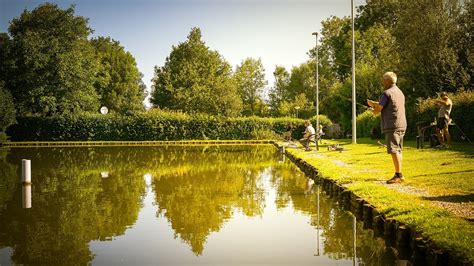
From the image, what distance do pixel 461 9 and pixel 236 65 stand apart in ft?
144

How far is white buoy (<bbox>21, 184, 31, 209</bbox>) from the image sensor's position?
9836mm

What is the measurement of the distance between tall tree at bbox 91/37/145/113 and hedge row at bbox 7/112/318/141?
22395 millimetres

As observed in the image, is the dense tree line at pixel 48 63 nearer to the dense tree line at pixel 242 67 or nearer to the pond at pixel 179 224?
the dense tree line at pixel 242 67

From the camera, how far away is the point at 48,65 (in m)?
41.1

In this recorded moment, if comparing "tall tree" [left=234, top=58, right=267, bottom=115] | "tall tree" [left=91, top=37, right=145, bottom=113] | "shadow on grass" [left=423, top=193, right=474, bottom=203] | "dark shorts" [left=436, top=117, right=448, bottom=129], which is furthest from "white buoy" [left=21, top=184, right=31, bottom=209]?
"tall tree" [left=234, top=58, right=267, bottom=115]

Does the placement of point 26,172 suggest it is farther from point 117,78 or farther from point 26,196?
point 117,78

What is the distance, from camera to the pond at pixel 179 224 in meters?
6.18

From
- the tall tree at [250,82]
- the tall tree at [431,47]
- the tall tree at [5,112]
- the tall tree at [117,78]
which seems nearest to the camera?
the tall tree at [431,47]

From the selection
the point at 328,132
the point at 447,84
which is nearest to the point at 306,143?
the point at 447,84

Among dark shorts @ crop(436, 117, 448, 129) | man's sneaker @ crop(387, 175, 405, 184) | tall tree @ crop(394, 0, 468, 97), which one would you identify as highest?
tall tree @ crop(394, 0, 468, 97)

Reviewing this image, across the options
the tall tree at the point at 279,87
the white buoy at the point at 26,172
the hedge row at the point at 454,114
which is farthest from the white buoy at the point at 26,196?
the tall tree at the point at 279,87

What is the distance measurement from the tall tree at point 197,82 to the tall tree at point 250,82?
11.1 m

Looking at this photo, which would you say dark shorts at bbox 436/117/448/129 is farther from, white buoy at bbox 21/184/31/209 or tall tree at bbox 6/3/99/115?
tall tree at bbox 6/3/99/115

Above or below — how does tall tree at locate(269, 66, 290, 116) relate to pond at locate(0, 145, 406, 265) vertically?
above
